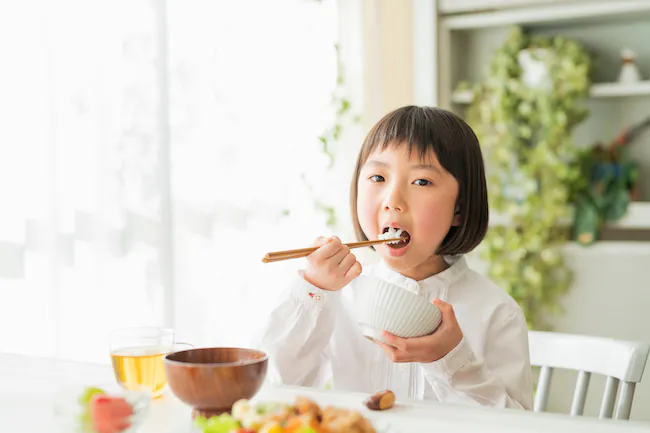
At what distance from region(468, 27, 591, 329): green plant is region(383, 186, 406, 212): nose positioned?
5.05 feet

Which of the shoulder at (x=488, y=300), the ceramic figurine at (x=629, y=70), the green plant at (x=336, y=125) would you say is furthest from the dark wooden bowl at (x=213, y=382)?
the ceramic figurine at (x=629, y=70)

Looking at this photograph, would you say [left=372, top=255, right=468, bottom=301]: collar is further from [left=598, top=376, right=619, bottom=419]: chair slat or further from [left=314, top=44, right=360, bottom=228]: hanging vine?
[left=314, top=44, right=360, bottom=228]: hanging vine

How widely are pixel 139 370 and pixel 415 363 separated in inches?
22.5

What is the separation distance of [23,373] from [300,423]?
1.79ft

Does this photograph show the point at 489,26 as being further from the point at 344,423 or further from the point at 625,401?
the point at 344,423

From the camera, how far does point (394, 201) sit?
120 cm

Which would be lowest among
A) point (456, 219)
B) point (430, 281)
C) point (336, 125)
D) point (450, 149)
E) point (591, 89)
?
point (430, 281)

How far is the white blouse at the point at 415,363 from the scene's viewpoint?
3.89 ft

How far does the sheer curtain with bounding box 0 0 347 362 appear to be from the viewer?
1.50 metres

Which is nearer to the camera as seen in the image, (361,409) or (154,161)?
(361,409)

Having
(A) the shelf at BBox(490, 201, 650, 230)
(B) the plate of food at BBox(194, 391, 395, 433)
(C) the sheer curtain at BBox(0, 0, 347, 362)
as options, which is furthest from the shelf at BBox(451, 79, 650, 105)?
(B) the plate of food at BBox(194, 391, 395, 433)

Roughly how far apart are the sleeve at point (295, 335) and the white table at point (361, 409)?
10.9 inches

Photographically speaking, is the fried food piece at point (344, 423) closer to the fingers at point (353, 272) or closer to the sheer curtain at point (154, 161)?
the fingers at point (353, 272)

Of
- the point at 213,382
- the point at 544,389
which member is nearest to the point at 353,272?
the point at 213,382
